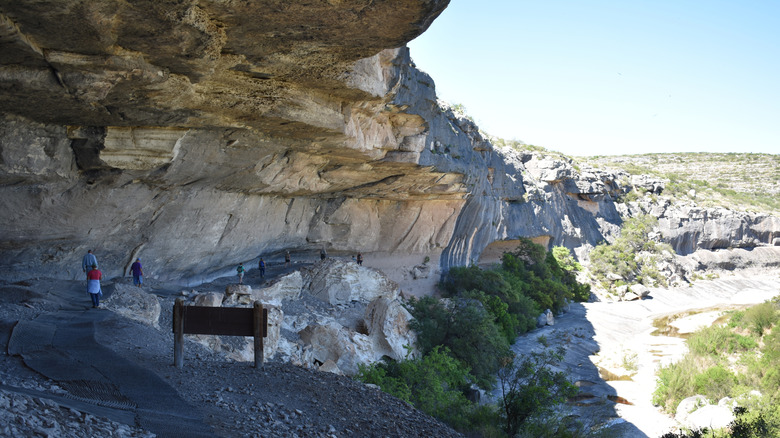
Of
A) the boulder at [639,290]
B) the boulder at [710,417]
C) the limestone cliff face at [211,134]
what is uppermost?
the limestone cliff face at [211,134]

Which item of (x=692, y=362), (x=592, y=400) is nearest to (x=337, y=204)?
(x=592, y=400)

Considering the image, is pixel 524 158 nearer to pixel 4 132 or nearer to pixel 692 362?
pixel 692 362

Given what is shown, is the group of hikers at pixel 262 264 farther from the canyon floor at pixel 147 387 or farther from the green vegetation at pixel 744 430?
the green vegetation at pixel 744 430

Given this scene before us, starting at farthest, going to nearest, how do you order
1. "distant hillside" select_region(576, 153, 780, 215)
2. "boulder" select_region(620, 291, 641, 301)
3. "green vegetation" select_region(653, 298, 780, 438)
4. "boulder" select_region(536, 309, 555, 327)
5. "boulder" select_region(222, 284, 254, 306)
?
"distant hillside" select_region(576, 153, 780, 215), "boulder" select_region(620, 291, 641, 301), "boulder" select_region(536, 309, 555, 327), "green vegetation" select_region(653, 298, 780, 438), "boulder" select_region(222, 284, 254, 306)

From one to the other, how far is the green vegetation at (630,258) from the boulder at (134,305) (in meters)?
32.0

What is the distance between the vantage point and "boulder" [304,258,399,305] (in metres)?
15.9

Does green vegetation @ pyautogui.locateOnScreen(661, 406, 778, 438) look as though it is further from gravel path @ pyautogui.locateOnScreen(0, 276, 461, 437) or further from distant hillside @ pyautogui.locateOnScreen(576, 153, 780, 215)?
distant hillside @ pyautogui.locateOnScreen(576, 153, 780, 215)

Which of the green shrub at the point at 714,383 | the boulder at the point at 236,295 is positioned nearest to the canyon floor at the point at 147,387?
the boulder at the point at 236,295

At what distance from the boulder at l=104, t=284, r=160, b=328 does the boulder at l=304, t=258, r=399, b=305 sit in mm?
6244

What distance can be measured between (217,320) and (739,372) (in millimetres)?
16903

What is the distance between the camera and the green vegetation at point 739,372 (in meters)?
12.3

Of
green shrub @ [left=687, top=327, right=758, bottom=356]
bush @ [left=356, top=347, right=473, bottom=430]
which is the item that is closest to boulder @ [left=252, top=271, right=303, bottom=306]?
bush @ [left=356, top=347, right=473, bottom=430]

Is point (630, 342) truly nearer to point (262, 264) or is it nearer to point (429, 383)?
point (429, 383)

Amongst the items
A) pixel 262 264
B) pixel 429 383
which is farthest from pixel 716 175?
pixel 429 383
